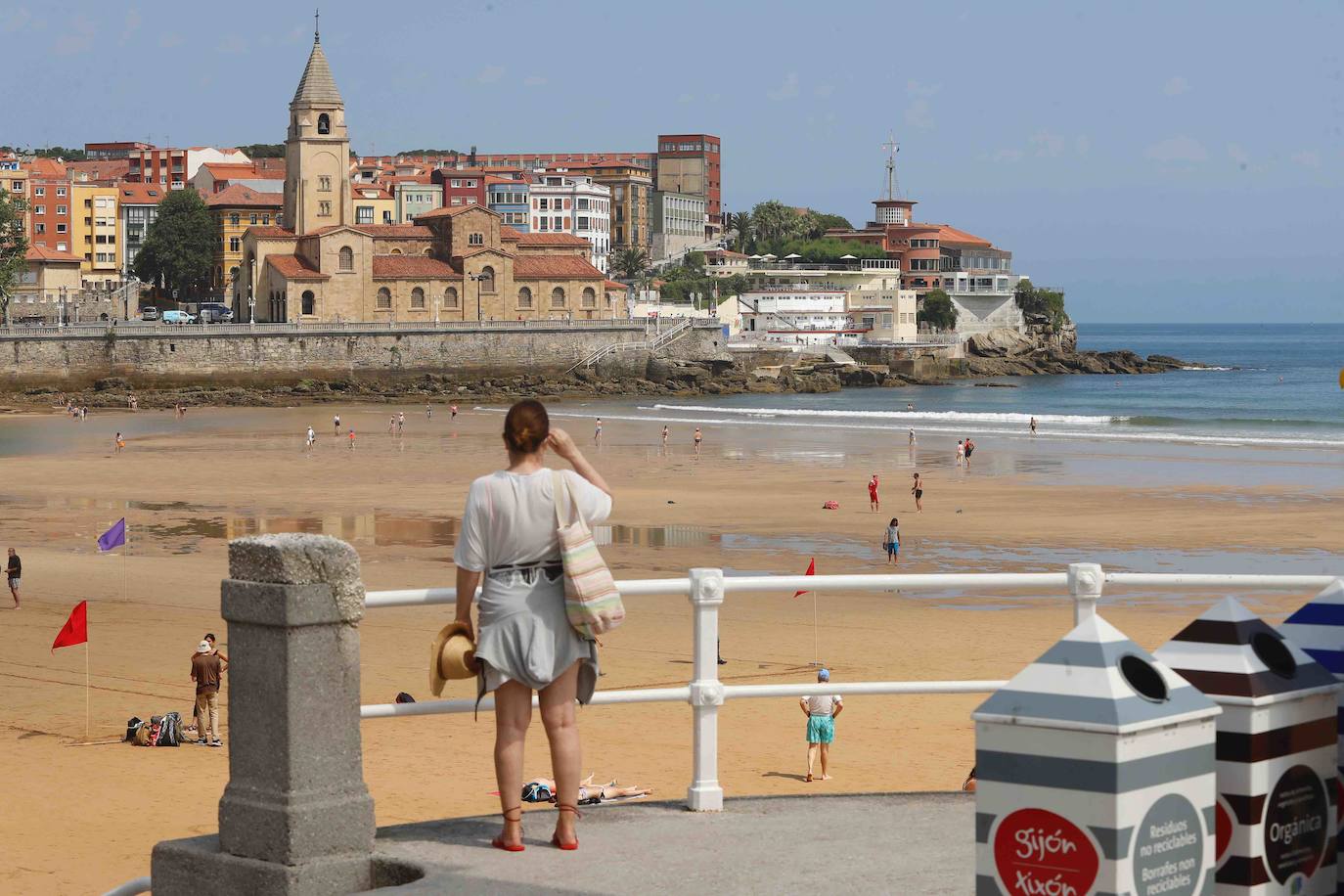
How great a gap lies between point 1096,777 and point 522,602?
2.47 m

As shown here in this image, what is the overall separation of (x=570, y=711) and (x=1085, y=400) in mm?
82934

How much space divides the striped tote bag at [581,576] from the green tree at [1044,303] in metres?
135

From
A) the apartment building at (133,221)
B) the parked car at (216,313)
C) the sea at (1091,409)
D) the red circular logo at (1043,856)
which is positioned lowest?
the sea at (1091,409)

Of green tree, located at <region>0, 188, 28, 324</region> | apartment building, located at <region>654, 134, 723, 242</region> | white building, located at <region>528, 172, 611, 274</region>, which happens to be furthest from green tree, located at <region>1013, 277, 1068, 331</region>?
green tree, located at <region>0, 188, 28, 324</region>

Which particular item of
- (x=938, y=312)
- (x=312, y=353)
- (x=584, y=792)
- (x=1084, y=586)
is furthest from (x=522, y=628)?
(x=938, y=312)

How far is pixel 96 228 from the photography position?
132 m

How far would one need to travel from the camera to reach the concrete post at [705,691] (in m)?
5.88

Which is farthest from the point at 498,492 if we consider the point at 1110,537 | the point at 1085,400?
the point at 1085,400

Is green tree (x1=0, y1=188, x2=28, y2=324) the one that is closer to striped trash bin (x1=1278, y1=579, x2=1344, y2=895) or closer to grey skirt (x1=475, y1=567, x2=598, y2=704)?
grey skirt (x1=475, y1=567, x2=598, y2=704)

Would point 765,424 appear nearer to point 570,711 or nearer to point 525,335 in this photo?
point 525,335

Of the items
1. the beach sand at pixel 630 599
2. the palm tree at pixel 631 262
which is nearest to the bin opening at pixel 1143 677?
the beach sand at pixel 630 599

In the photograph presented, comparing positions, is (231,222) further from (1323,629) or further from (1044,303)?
(1323,629)

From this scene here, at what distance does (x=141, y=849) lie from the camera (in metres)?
9.10

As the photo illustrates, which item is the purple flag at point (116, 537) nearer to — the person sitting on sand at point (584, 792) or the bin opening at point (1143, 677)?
the person sitting on sand at point (584, 792)
